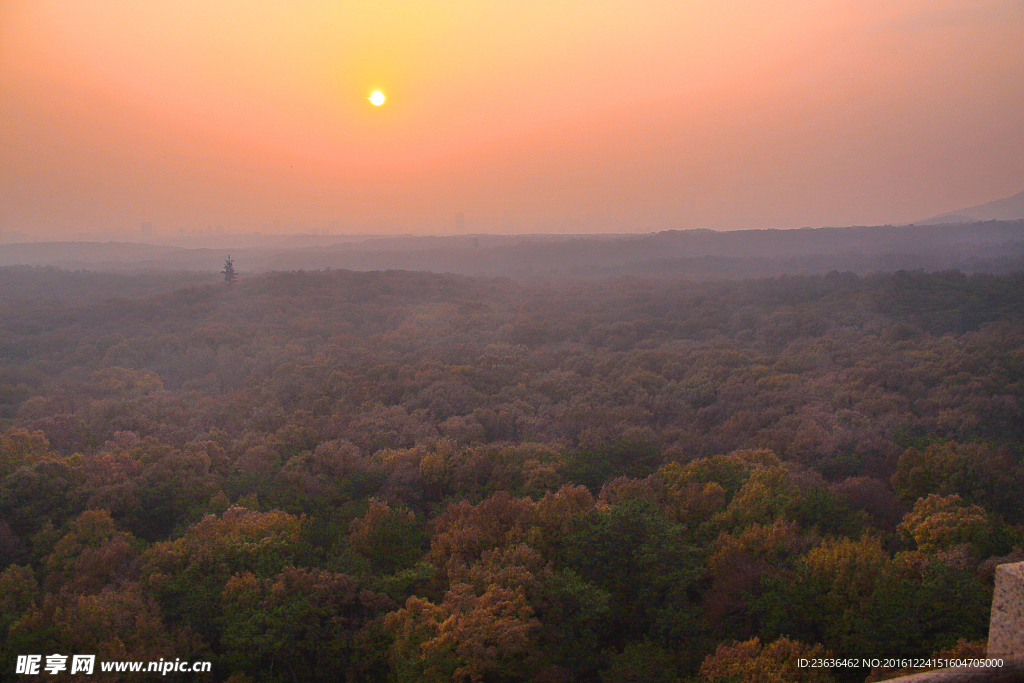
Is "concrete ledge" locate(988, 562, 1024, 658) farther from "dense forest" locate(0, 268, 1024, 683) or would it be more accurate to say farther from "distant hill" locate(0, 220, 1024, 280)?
"distant hill" locate(0, 220, 1024, 280)

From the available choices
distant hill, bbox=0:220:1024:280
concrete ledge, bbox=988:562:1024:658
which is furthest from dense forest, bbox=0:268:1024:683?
distant hill, bbox=0:220:1024:280

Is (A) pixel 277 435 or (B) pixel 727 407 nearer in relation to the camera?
(A) pixel 277 435

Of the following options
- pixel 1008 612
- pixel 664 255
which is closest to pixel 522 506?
pixel 1008 612

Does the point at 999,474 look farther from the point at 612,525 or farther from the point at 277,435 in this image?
the point at 277,435

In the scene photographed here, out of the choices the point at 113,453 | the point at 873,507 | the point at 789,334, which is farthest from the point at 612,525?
the point at 789,334

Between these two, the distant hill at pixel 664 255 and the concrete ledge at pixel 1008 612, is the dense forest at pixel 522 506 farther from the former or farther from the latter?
the distant hill at pixel 664 255

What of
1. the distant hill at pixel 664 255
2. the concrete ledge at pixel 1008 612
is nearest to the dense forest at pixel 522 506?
the concrete ledge at pixel 1008 612

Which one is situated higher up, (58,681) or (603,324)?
(603,324)

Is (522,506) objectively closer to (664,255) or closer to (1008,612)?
(1008,612)
